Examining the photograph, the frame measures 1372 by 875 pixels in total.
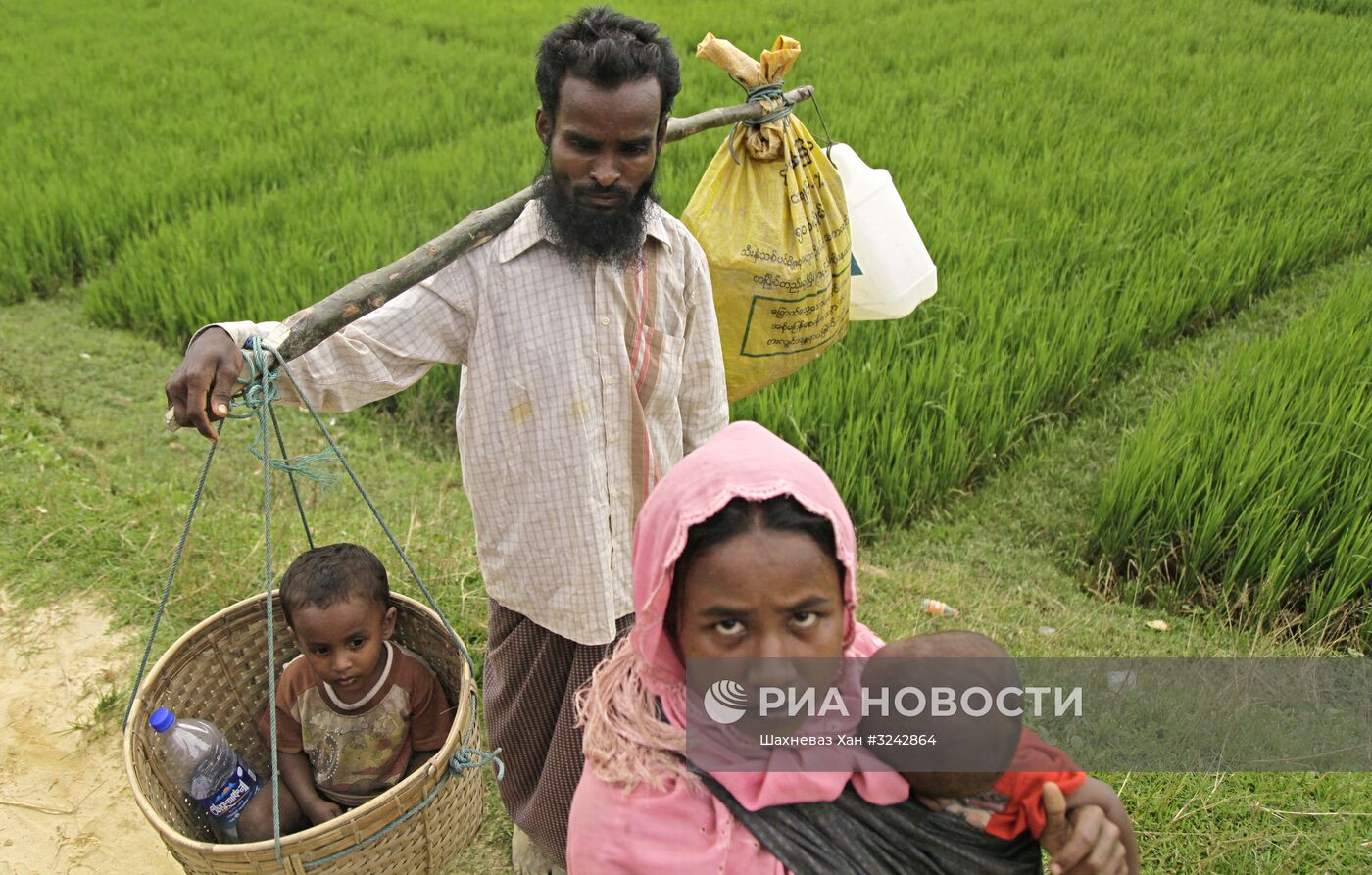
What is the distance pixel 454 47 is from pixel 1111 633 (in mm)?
7430

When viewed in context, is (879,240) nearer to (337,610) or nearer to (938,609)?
(938,609)

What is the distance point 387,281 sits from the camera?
5.03ft

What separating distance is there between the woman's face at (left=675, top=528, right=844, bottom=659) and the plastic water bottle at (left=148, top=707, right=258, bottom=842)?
122 cm

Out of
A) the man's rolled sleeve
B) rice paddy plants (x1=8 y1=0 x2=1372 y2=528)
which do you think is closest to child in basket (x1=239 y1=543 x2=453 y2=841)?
the man's rolled sleeve

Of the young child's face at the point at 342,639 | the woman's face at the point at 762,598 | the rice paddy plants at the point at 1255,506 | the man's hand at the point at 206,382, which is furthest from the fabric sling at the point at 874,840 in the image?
the rice paddy plants at the point at 1255,506

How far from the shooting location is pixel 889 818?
1.11m

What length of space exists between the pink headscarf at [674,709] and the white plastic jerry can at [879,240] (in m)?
1.36

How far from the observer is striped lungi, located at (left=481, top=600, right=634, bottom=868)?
6.27 feet

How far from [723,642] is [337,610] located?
3.54 feet

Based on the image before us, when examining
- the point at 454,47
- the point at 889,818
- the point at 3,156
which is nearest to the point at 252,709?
the point at 889,818

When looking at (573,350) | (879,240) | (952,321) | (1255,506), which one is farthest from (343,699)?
(952,321)

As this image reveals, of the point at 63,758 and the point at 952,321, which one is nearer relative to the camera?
the point at 63,758

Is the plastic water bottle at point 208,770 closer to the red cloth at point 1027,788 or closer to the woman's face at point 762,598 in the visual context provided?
the woman's face at point 762,598

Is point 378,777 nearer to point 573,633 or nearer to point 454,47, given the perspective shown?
point 573,633
